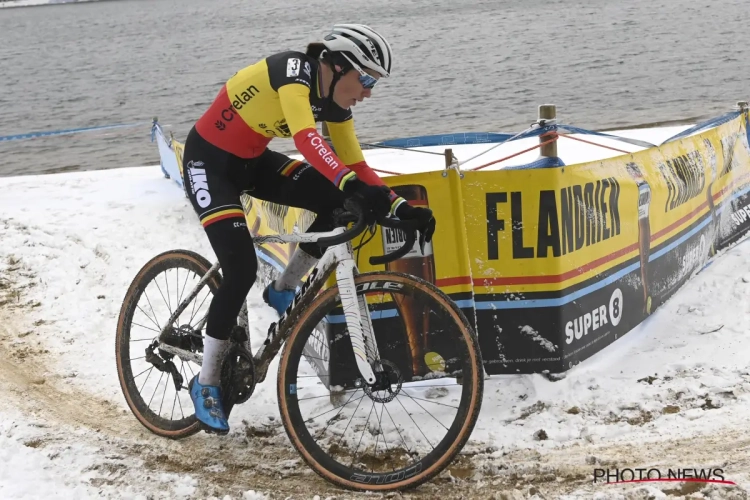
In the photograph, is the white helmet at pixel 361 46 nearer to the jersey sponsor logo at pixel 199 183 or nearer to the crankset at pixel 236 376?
the jersey sponsor logo at pixel 199 183

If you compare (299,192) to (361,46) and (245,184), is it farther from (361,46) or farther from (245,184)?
(361,46)

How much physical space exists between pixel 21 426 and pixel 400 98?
81.9 feet

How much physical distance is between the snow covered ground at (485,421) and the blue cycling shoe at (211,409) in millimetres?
251

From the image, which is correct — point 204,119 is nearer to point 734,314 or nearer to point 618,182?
point 618,182

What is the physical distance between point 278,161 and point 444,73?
31581 millimetres

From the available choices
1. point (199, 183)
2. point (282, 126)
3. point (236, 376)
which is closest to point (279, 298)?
point (236, 376)

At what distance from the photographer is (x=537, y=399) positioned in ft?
16.1

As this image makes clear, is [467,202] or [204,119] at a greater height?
[204,119]

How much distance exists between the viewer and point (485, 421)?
185 inches

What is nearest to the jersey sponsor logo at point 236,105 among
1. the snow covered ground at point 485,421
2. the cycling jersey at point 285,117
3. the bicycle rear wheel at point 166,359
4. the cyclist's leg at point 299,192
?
the cycling jersey at point 285,117

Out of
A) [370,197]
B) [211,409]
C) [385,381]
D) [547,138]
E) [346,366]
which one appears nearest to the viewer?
[370,197]

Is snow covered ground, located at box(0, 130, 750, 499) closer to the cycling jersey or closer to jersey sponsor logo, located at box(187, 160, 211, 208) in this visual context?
jersey sponsor logo, located at box(187, 160, 211, 208)

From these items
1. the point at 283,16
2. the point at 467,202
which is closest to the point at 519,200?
the point at 467,202

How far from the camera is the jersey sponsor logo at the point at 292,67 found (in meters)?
3.80
